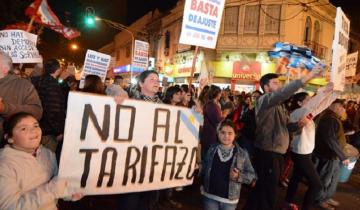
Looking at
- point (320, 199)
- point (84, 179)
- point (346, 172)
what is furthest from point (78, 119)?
point (346, 172)

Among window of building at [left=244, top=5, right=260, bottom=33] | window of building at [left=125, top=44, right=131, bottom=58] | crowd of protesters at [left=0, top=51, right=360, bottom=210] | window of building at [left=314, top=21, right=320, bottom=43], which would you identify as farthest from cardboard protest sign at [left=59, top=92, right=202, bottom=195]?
window of building at [left=125, top=44, right=131, bottom=58]

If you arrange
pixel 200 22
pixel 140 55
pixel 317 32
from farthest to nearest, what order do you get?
1. pixel 317 32
2. pixel 140 55
3. pixel 200 22

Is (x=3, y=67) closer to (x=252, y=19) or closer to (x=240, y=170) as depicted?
(x=240, y=170)

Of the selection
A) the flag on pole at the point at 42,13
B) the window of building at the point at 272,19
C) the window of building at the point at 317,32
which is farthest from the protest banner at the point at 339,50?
the window of building at the point at 317,32

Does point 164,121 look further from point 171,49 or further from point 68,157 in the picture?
point 171,49

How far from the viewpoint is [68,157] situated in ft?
10.2

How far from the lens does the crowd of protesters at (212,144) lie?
2775 mm

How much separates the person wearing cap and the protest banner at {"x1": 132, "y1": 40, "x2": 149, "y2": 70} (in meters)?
6.27

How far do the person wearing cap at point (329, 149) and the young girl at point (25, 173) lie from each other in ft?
15.5

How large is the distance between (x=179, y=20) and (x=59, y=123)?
26.9 meters

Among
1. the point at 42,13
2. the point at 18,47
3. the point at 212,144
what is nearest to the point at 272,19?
the point at 42,13

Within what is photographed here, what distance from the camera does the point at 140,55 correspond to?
11.4m

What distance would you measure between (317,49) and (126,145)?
25004 millimetres

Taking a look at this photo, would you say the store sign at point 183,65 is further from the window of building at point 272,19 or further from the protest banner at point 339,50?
the protest banner at point 339,50
